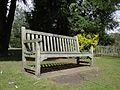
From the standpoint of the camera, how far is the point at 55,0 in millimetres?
20141

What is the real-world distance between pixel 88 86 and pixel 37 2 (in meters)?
15.4

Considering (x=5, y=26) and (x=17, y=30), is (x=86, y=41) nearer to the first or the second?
(x=5, y=26)

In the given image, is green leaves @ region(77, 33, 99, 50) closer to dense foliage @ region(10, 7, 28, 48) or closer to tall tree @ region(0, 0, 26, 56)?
tall tree @ region(0, 0, 26, 56)

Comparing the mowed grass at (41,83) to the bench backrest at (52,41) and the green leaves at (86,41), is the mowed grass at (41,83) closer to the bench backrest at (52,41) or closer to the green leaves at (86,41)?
the bench backrest at (52,41)

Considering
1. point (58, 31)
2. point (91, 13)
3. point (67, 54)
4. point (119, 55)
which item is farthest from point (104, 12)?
point (67, 54)

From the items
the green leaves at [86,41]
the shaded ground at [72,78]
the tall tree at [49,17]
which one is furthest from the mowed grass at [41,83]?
the tall tree at [49,17]

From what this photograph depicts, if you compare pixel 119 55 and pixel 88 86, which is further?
pixel 119 55

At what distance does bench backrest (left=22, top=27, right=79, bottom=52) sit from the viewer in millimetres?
8664

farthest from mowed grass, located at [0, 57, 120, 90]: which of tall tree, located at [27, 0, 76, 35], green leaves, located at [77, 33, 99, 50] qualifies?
tall tree, located at [27, 0, 76, 35]

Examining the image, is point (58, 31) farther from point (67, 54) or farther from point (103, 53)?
point (67, 54)

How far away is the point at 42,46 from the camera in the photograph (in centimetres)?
945

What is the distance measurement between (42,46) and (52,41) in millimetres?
813

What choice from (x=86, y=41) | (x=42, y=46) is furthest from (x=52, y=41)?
(x=86, y=41)

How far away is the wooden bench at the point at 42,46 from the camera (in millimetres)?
7582
